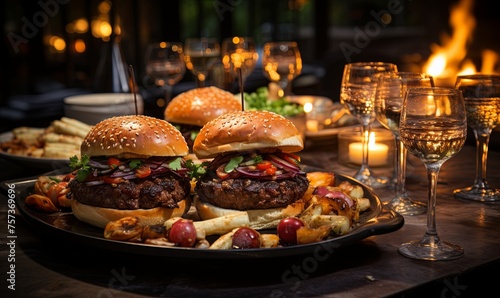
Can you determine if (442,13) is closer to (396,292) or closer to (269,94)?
(269,94)

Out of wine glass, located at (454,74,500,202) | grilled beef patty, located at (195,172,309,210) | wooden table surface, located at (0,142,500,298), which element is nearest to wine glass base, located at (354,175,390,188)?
wine glass, located at (454,74,500,202)

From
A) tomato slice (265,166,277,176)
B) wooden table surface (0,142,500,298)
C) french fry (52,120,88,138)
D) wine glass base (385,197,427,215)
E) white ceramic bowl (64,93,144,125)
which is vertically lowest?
wooden table surface (0,142,500,298)

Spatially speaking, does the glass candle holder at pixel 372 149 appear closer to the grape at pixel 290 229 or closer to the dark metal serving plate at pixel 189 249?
the dark metal serving plate at pixel 189 249

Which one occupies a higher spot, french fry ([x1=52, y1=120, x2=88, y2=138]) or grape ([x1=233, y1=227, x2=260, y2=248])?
french fry ([x1=52, y1=120, x2=88, y2=138])

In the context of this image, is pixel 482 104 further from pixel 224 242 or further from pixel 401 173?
pixel 224 242

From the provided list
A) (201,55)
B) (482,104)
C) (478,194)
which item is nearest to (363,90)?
(482,104)

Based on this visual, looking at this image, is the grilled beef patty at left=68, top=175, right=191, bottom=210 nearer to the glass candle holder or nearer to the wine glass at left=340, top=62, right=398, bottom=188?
the wine glass at left=340, top=62, right=398, bottom=188

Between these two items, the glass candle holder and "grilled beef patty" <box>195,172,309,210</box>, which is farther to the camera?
the glass candle holder

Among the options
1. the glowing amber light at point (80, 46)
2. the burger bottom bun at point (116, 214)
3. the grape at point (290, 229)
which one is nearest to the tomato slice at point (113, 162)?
the burger bottom bun at point (116, 214)
